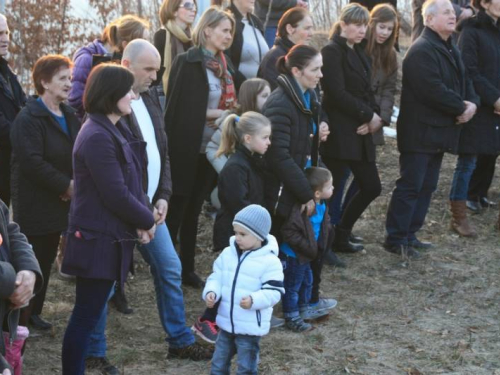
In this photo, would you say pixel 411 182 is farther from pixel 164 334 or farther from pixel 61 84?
pixel 61 84

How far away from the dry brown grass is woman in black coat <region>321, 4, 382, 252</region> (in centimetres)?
87

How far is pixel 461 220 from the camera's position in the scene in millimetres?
8883

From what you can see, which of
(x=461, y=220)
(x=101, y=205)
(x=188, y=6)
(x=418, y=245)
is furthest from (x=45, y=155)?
(x=461, y=220)

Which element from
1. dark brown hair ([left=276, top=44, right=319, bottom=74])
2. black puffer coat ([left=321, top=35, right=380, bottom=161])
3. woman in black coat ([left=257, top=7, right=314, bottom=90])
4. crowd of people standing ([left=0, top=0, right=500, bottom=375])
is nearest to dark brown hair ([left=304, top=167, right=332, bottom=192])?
crowd of people standing ([left=0, top=0, right=500, bottom=375])

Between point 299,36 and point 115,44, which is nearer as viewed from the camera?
point 115,44

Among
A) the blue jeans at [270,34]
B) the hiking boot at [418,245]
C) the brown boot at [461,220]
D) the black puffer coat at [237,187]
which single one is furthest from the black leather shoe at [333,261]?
the blue jeans at [270,34]

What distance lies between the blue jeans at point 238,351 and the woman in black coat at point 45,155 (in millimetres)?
1407

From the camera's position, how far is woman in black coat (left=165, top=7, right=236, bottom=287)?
6.69 m

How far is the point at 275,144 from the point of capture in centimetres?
640

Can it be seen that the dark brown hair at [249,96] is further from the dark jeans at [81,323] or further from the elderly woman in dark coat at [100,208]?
the dark jeans at [81,323]

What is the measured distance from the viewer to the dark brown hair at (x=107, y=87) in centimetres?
478

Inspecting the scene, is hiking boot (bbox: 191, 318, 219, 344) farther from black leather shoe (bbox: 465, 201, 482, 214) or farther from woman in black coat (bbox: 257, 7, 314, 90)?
black leather shoe (bbox: 465, 201, 482, 214)

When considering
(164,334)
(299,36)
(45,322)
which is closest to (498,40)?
(299,36)

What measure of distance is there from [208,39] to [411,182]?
8.25 feet
